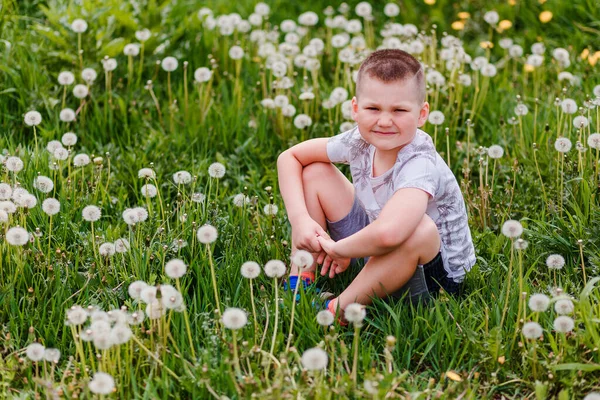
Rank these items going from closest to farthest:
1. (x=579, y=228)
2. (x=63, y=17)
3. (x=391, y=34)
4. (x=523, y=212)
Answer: (x=579, y=228) < (x=523, y=212) < (x=63, y=17) < (x=391, y=34)

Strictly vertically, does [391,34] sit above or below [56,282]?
above

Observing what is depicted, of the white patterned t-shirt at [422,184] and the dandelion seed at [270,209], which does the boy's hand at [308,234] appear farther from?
the dandelion seed at [270,209]

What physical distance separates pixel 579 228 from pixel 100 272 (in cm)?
176

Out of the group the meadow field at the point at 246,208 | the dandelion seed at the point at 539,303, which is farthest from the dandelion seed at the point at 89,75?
the dandelion seed at the point at 539,303

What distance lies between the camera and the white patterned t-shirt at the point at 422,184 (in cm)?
293

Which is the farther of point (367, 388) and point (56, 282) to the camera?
point (56, 282)

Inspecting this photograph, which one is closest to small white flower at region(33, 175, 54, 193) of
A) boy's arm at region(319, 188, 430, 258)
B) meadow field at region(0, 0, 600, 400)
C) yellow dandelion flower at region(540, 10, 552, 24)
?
meadow field at region(0, 0, 600, 400)

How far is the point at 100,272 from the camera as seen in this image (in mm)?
3094

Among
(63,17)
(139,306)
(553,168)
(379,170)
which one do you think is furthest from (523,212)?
(63,17)

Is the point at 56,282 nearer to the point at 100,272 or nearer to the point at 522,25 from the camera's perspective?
the point at 100,272

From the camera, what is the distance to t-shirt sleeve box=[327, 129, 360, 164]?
3.20 m

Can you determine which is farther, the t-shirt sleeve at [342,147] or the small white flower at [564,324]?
the t-shirt sleeve at [342,147]

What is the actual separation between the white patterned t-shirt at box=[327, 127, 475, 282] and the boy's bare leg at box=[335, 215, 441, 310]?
0.14 m

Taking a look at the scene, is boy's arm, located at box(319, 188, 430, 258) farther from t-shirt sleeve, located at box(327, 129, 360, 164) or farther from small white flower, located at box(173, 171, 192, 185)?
small white flower, located at box(173, 171, 192, 185)
